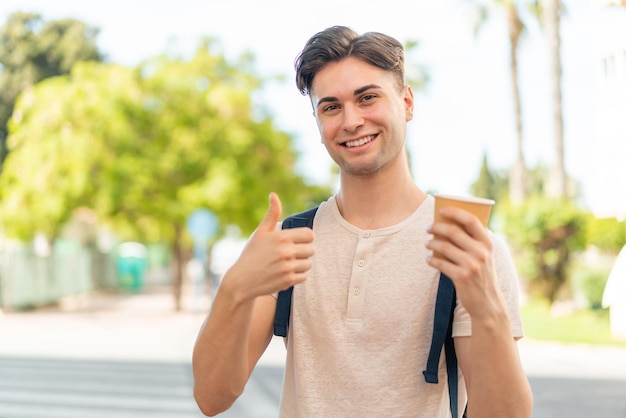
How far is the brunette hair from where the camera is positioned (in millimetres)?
2094

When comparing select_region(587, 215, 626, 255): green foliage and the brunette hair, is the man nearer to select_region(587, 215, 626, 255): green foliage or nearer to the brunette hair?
the brunette hair

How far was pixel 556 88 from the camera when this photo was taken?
25.6 m

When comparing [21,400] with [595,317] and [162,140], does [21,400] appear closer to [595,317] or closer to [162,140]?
[595,317]

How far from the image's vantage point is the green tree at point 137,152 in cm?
2553

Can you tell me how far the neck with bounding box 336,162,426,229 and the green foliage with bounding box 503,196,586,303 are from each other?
21.4 meters

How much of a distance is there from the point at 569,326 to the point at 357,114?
18.7m

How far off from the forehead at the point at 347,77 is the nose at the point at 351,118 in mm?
36

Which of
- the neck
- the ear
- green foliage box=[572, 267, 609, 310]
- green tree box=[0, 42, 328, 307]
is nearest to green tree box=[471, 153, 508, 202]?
green tree box=[0, 42, 328, 307]

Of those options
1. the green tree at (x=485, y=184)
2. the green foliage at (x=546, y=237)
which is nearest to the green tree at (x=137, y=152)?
the green foliage at (x=546, y=237)

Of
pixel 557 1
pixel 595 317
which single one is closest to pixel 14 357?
pixel 595 317

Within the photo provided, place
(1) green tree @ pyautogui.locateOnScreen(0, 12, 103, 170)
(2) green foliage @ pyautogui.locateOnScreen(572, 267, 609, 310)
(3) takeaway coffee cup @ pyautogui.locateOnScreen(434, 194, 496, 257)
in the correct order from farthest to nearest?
(1) green tree @ pyautogui.locateOnScreen(0, 12, 103, 170) < (2) green foliage @ pyautogui.locateOnScreen(572, 267, 609, 310) < (3) takeaway coffee cup @ pyautogui.locateOnScreen(434, 194, 496, 257)

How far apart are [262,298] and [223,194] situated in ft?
76.1

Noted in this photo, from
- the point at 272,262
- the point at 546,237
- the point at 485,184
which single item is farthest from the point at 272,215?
the point at 485,184

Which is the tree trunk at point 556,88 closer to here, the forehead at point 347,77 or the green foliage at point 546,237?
the green foliage at point 546,237
